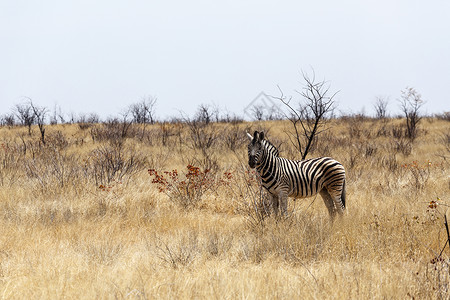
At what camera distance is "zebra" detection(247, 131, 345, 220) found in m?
5.70

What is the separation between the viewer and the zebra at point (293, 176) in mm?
5699

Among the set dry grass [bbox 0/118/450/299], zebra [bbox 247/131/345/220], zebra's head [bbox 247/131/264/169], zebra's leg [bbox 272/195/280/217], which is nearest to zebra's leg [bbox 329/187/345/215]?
zebra [bbox 247/131/345/220]

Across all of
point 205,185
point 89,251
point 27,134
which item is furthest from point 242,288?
point 27,134

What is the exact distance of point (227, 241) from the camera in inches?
193

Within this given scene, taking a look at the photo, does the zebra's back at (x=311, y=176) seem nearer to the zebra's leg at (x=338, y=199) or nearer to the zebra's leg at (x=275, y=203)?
the zebra's leg at (x=338, y=199)

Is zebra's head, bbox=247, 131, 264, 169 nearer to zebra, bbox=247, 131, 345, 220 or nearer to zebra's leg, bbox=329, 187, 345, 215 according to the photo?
→ zebra, bbox=247, 131, 345, 220

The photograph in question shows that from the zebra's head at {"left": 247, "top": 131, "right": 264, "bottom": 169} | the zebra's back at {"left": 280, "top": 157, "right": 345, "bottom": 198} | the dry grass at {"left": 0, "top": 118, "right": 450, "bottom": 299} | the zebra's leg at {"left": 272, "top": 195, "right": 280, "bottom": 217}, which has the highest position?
the zebra's head at {"left": 247, "top": 131, "right": 264, "bottom": 169}

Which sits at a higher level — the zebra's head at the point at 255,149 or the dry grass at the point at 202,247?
the zebra's head at the point at 255,149

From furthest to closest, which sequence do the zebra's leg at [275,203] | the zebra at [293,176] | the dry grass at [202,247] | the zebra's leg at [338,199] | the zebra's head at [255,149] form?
the zebra's leg at [338,199], the zebra's leg at [275,203], the zebra at [293,176], the zebra's head at [255,149], the dry grass at [202,247]

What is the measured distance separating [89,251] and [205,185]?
12.3 feet

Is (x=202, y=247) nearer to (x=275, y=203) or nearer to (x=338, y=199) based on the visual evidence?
(x=275, y=203)

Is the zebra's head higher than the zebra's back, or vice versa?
the zebra's head

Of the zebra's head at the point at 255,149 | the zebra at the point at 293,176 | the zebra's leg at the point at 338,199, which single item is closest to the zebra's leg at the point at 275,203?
the zebra at the point at 293,176

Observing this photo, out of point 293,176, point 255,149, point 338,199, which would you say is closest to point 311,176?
point 293,176
